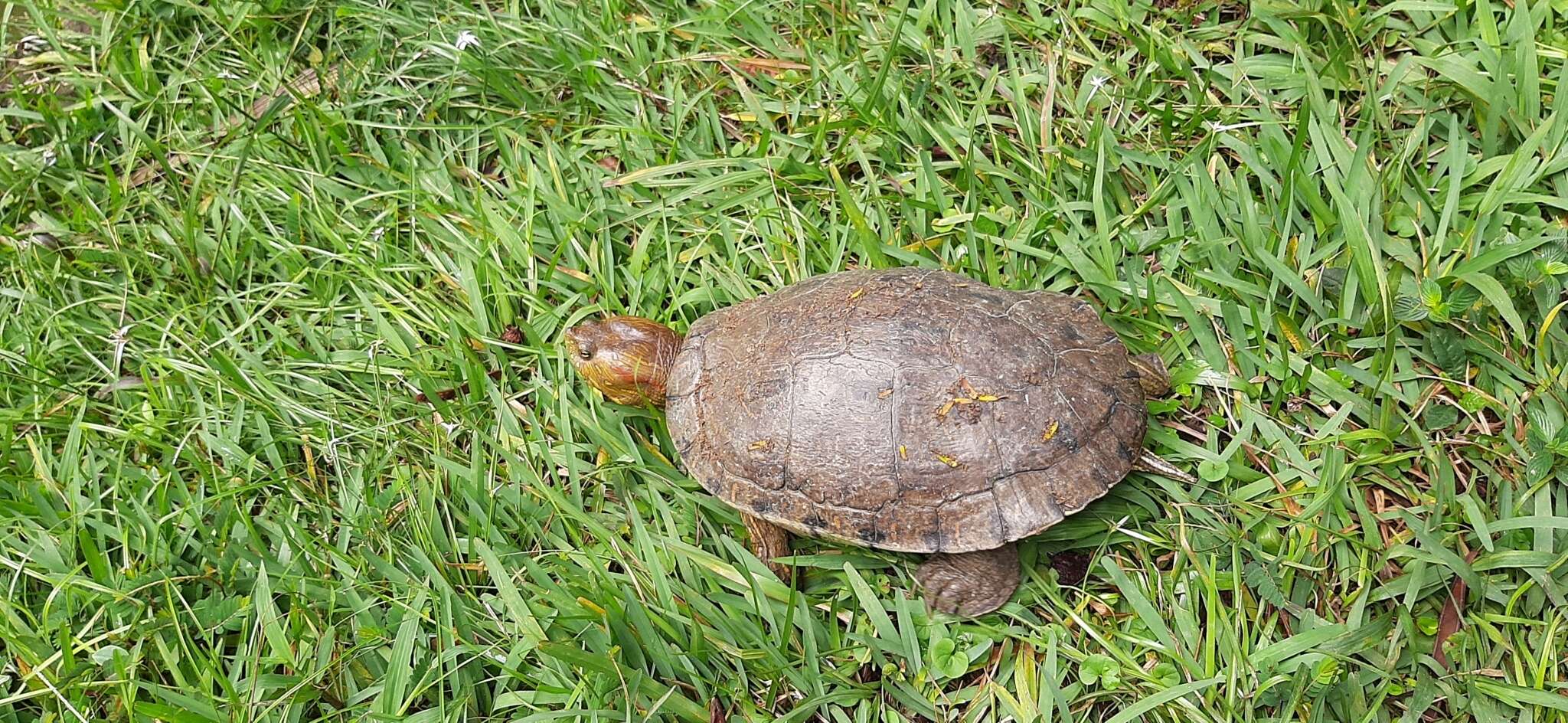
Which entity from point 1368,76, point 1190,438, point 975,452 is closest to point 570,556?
point 975,452

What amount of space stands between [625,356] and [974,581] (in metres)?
1.36

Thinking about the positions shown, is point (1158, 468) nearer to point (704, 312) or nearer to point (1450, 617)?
point (1450, 617)

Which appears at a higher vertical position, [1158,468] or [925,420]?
[925,420]

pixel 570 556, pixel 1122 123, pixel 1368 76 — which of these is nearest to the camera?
pixel 570 556

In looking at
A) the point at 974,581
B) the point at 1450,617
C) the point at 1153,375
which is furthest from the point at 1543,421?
the point at 974,581

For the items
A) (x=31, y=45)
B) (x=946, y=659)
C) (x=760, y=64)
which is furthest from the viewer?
(x=31, y=45)

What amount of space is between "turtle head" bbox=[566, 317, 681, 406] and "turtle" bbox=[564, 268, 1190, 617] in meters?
0.23

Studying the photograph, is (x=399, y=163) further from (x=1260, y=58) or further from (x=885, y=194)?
(x=1260, y=58)

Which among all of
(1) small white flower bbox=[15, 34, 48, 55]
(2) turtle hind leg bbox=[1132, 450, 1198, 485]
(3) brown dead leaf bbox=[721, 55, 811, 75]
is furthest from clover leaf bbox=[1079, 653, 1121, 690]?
(1) small white flower bbox=[15, 34, 48, 55]

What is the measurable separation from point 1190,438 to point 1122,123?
1.28m

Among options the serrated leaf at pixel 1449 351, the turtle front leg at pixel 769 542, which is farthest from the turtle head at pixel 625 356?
the serrated leaf at pixel 1449 351

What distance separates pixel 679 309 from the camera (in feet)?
12.0

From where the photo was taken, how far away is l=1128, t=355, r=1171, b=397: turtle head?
3.09 meters

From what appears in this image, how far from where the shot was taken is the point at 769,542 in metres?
3.11
